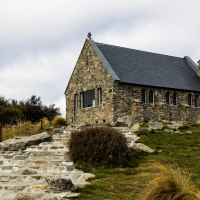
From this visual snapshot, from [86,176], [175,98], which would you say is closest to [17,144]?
[86,176]

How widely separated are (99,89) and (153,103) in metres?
4.34

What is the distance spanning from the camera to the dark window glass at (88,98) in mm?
30062

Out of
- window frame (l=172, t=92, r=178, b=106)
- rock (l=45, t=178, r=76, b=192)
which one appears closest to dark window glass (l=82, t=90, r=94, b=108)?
window frame (l=172, t=92, r=178, b=106)

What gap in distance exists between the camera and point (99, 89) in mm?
28641

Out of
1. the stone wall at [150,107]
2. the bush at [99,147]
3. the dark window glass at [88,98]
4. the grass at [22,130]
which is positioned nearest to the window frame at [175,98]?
the stone wall at [150,107]

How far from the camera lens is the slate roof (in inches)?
1131

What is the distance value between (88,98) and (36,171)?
19.2m

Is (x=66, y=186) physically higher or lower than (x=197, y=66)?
lower

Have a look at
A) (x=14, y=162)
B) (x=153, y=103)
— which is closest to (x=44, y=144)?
(x=14, y=162)

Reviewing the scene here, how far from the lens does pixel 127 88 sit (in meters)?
27.6

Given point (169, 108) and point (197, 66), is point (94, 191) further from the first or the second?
point (197, 66)

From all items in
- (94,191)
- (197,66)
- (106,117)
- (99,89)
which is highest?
(197,66)

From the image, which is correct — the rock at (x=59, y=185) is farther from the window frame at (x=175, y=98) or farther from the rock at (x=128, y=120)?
the window frame at (x=175, y=98)

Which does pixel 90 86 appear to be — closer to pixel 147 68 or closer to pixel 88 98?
pixel 88 98
